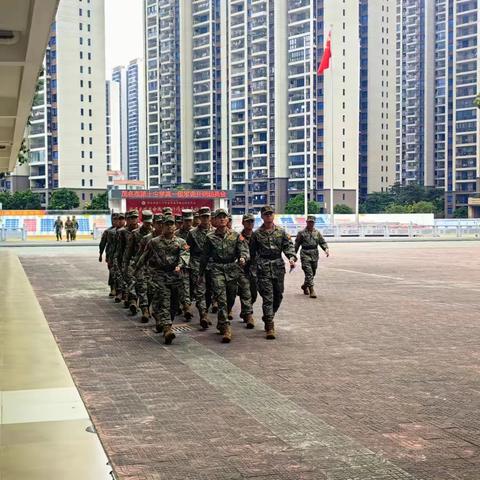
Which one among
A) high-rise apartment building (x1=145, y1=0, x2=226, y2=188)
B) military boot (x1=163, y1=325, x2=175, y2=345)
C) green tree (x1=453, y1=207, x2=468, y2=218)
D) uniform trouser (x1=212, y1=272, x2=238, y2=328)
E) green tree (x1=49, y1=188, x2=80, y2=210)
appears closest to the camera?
military boot (x1=163, y1=325, x2=175, y2=345)

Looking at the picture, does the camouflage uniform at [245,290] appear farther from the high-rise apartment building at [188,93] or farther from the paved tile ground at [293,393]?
the high-rise apartment building at [188,93]

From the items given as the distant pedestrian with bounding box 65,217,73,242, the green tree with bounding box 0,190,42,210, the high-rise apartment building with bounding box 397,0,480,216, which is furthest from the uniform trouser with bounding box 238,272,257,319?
the high-rise apartment building with bounding box 397,0,480,216

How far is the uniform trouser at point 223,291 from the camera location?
1048 cm

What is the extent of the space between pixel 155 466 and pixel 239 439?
85 cm

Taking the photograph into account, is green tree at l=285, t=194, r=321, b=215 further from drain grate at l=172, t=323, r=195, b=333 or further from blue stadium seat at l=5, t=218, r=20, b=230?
drain grate at l=172, t=323, r=195, b=333

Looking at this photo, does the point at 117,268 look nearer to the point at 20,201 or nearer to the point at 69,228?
the point at 69,228

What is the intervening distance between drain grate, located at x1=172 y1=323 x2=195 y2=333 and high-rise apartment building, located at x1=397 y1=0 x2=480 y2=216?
97.5m

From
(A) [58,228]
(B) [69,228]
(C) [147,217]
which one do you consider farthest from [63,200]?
(C) [147,217]

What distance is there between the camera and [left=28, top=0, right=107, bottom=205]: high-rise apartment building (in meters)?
102

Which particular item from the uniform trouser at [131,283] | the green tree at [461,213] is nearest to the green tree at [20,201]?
the green tree at [461,213]

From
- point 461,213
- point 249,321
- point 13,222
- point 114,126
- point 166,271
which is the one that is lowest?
point 461,213

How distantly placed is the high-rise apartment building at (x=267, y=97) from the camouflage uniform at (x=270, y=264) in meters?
77.1

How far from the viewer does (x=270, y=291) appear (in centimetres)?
1066

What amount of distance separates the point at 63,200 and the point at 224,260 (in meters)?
85.5
